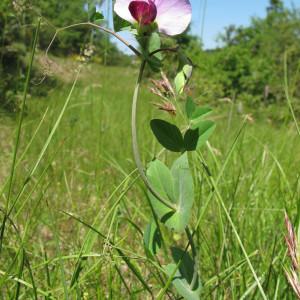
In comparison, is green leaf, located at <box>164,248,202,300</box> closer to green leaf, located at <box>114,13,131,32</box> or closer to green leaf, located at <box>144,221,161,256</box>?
green leaf, located at <box>144,221,161,256</box>

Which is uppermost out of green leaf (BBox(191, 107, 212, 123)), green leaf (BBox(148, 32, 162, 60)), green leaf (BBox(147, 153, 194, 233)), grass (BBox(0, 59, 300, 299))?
green leaf (BBox(148, 32, 162, 60))

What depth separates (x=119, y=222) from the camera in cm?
107

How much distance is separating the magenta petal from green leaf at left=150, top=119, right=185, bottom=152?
4.1 inches

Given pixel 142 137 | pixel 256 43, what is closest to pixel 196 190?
pixel 142 137

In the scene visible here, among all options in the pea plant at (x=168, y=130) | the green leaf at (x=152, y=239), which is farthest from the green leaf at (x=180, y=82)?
the green leaf at (x=152, y=239)

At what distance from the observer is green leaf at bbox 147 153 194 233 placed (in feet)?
1.54

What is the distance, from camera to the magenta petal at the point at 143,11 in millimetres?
408

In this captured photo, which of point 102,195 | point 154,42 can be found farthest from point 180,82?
point 102,195

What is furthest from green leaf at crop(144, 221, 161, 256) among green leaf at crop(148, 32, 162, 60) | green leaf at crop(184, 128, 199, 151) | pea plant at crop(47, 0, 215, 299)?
green leaf at crop(148, 32, 162, 60)

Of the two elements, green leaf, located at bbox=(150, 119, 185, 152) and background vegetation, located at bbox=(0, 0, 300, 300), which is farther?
background vegetation, located at bbox=(0, 0, 300, 300)

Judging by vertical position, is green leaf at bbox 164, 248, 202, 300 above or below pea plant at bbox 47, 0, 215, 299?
below

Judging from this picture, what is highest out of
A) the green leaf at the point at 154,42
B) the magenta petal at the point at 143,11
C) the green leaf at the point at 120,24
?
the magenta petal at the point at 143,11

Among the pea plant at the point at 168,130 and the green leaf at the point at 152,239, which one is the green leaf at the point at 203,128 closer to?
the pea plant at the point at 168,130

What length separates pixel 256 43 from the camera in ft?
32.9
